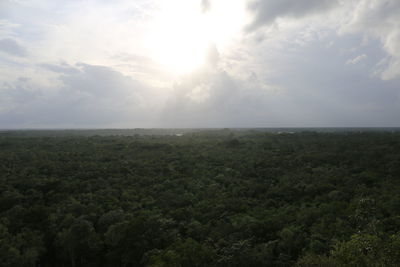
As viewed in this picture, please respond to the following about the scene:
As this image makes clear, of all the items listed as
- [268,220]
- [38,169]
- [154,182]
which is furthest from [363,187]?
[38,169]

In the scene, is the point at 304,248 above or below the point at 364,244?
below

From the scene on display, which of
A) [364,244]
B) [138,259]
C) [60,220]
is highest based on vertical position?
[364,244]

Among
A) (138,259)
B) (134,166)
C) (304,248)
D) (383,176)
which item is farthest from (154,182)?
(383,176)

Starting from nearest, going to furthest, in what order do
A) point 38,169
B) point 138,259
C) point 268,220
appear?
point 138,259, point 268,220, point 38,169

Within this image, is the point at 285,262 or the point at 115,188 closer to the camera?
the point at 285,262

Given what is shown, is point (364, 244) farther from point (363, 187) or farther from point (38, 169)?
point (38, 169)

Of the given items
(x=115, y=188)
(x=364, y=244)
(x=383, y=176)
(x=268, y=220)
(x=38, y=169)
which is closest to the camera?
(x=364, y=244)
